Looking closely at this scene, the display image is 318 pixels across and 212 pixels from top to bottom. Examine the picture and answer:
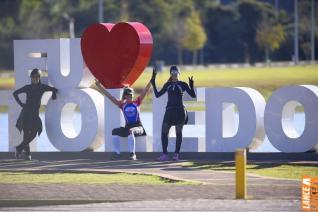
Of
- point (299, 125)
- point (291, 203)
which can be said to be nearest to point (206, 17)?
point (299, 125)

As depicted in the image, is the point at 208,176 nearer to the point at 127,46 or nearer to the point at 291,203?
the point at 291,203

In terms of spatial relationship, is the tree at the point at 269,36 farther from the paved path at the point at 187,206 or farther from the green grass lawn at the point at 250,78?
the paved path at the point at 187,206

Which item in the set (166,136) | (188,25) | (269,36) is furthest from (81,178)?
(188,25)

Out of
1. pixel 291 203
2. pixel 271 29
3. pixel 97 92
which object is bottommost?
pixel 291 203

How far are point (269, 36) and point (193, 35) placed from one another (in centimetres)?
609

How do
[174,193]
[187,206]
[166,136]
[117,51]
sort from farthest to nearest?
[117,51] < [166,136] < [174,193] < [187,206]

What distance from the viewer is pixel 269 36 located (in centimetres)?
6994

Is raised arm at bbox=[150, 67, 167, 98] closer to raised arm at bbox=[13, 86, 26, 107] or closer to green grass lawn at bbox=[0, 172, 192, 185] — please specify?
raised arm at bbox=[13, 86, 26, 107]

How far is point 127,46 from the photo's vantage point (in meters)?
20.3

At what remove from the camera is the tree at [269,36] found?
70.5 metres

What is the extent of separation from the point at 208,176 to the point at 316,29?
65.6m

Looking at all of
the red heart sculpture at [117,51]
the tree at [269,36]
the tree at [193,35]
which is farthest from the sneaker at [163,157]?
the tree at [193,35]

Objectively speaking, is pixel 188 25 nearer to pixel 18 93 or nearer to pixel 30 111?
pixel 18 93

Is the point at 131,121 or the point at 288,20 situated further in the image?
the point at 288,20
